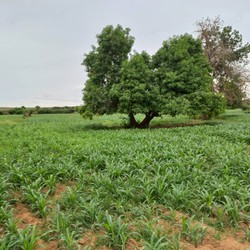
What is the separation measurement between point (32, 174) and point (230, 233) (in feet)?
13.3

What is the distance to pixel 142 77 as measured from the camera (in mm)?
16234

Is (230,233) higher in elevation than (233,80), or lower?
lower

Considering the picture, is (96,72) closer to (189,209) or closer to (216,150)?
(216,150)

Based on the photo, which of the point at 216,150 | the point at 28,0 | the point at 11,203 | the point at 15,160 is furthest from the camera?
the point at 28,0

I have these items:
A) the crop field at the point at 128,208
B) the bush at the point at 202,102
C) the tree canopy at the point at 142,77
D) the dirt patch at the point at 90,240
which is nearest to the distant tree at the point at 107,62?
the tree canopy at the point at 142,77

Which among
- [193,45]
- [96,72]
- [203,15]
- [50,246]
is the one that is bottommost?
[50,246]

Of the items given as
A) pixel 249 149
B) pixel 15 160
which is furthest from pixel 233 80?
pixel 15 160

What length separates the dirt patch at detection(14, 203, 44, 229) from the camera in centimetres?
358

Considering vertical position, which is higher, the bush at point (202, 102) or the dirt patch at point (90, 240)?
the bush at point (202, 102)

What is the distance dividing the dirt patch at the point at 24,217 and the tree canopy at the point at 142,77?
11310mm

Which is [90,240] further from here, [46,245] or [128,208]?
[128,208]

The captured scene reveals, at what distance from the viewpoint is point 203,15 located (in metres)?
27.1

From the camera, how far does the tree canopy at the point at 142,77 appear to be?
15570 millimetres

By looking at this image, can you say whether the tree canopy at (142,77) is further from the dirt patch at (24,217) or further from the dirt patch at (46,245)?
the dirt patch at (46,245)
